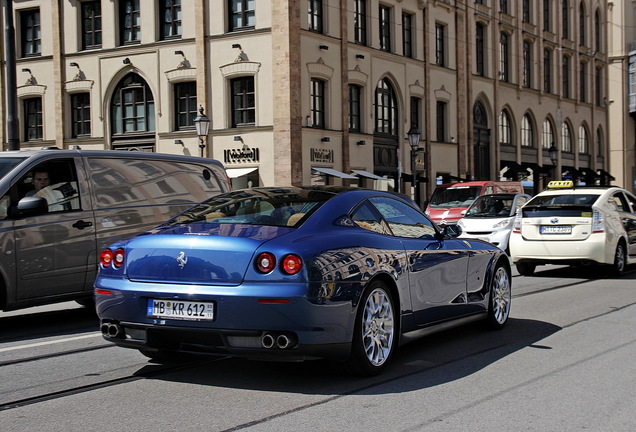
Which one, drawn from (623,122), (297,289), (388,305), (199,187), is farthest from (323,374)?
(623,122)

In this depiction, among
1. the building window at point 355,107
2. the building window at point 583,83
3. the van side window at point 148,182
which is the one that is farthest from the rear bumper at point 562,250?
the building window at point 583,83

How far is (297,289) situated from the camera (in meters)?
5.57

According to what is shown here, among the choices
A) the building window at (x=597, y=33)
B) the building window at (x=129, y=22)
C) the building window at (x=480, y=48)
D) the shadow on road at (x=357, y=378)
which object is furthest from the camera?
the building window at (x=597, y=33)

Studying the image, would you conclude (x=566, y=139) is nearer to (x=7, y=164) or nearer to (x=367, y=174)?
(x=367, y=174)

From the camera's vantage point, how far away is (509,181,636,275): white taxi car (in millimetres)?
14609

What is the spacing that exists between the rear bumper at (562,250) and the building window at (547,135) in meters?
37.3

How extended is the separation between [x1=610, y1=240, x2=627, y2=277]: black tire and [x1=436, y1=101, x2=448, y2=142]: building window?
25.5 metres

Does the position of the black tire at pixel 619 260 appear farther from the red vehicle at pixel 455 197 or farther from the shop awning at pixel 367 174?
the shop awning at pixel 367 174

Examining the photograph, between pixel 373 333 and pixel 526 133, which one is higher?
pixel 526 133

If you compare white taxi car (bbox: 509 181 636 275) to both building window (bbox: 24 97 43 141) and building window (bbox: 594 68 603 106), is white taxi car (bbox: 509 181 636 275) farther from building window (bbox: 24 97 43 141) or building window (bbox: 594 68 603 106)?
building window (bbox: 594 68 603 106)

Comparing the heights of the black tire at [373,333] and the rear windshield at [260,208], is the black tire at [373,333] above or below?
below

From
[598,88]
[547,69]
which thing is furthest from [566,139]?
[598,88]

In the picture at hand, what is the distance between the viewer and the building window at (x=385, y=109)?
36.4m

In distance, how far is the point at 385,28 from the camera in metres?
36.9
